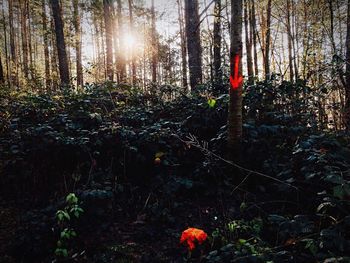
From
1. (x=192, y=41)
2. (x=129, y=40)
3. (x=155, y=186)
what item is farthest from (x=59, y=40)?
(x=129, y=40)

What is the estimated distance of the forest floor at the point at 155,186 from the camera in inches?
111

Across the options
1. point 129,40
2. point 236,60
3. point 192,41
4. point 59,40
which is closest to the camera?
point 236,60

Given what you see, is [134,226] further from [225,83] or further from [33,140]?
[225,83]

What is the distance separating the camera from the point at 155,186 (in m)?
3.82

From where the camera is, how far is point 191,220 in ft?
11.2

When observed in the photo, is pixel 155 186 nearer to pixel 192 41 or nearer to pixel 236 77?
pixel 236 77

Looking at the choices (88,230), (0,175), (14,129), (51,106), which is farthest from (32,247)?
(51,106)

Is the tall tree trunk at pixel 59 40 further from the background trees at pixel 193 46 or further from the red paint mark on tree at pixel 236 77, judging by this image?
the red paint mark on tree at pixel 236 77

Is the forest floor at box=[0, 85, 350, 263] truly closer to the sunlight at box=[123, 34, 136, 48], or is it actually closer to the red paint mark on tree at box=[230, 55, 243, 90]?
the red paint mark on tree at box=[230, 55, 243, 90]

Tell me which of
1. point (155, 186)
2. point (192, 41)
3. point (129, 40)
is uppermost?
point (129, 40)

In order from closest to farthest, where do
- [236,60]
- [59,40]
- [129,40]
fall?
1. [236,60]
2. [59,40]
3. [129,40]

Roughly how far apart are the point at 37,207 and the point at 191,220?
6.57 ft

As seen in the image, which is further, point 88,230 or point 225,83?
point 225,83

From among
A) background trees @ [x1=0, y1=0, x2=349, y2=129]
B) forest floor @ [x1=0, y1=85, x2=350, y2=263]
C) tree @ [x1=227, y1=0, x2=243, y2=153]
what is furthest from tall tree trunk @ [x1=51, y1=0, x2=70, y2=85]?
tree @ [x1=227, y1=0, x2=243, y2=153]
